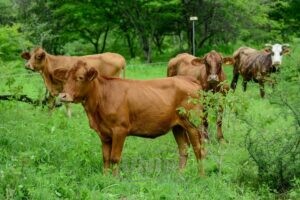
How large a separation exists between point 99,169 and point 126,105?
0.98m

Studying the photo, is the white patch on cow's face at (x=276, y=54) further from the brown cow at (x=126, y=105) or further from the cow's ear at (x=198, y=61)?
the brown cow at (x=126, y=105)

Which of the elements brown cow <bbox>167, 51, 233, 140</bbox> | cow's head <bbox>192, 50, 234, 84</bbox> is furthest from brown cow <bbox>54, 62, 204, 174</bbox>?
cow's head <bbox>192, 50, 234, 84</bbox>

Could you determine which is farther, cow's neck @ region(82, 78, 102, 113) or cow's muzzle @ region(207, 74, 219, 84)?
cow's muzzle @ region(207, 74, 219, 84)

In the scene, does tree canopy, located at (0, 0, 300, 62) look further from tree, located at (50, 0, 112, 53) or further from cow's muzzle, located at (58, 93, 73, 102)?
cow's muzzle, located at (58, 93, 73, 102)

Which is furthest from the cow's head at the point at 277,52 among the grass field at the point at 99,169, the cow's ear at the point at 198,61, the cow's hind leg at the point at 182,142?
the cow's hind leg at the point at 182,142

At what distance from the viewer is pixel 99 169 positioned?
781cm

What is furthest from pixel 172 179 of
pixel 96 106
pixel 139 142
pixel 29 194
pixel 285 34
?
pixel 285 34

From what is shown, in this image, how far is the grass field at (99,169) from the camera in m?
6.35

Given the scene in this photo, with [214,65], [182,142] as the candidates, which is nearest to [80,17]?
[214,65]

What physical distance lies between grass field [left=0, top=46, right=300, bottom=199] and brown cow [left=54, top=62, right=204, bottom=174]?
14.6 inches

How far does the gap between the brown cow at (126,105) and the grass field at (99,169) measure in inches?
14.6

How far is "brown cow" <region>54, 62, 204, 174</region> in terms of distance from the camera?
7.48 m

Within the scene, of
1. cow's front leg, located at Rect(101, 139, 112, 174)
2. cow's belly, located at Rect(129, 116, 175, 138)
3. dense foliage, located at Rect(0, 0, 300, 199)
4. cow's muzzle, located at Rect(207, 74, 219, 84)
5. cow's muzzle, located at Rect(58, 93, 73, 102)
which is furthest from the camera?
cow's muzzle, located at Rect(207, 74, 219, 84)

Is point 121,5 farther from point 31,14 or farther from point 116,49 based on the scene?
point 116,49
